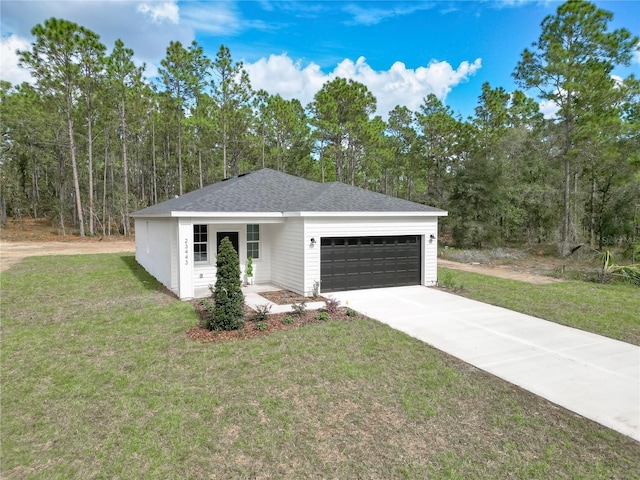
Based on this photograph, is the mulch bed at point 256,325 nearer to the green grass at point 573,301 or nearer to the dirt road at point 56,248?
the green grass at point 573,301

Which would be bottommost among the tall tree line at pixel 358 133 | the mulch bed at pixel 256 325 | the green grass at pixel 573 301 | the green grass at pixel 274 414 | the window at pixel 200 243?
the green grass at pixel 274 414

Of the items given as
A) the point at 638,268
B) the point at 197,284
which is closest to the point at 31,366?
the point at 197,284

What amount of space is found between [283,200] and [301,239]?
2445mm

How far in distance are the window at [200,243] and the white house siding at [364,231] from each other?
3.48 metres

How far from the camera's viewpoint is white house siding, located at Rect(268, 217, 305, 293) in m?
11.1

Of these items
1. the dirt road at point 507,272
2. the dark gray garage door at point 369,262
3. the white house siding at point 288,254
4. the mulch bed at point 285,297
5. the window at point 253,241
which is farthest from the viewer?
the dirt road at point 507,272

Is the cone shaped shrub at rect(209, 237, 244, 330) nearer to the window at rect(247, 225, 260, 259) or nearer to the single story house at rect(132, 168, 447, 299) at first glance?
the single story house at rect(132, 168, 447, 299)

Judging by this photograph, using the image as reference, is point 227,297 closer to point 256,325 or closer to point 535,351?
point 256,325

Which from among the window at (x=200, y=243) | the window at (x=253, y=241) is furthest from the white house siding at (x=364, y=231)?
the window at (x=200, y=243)

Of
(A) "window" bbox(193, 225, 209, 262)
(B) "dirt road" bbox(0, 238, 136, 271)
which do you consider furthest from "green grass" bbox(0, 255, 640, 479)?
(B) "dirt road" bbox(0, 238, 136, 271)

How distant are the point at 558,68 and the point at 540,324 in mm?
19012

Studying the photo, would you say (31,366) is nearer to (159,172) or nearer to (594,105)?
(594,105)

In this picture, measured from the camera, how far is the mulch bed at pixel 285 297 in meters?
10.1

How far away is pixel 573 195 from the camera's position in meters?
23.6
